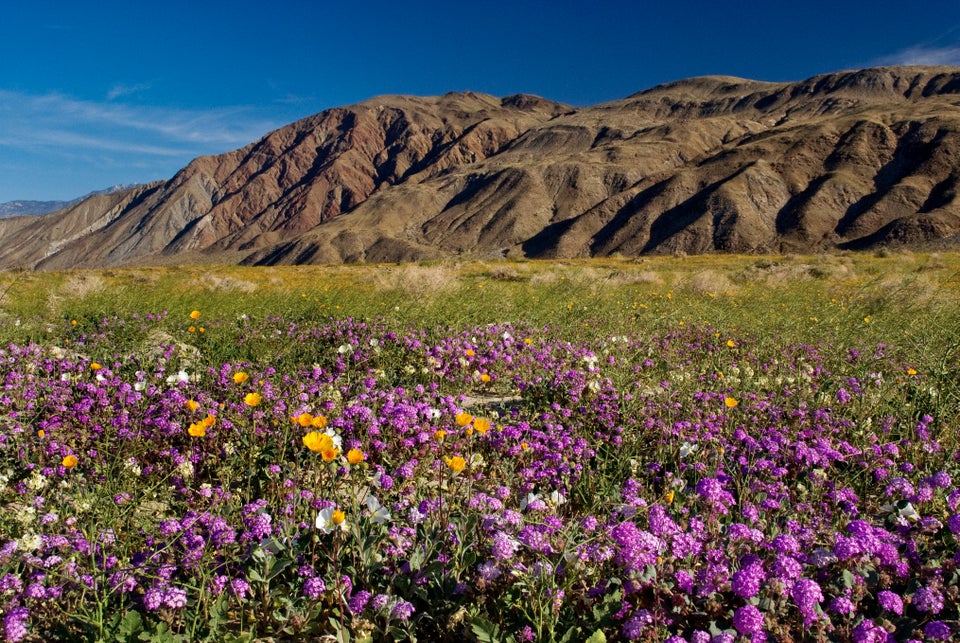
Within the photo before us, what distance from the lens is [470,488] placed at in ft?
7.22

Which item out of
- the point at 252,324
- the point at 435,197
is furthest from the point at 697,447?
the point at 435,197

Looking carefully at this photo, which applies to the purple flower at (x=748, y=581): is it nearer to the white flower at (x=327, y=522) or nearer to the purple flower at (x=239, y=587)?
the white flower at (x=327, y=522)

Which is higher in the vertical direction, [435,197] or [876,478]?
[435,197]

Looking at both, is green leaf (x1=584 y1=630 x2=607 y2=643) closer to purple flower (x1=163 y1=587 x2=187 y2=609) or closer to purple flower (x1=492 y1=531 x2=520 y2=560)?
purple flower (x1=492 y1=531 x2=520 y2=560)

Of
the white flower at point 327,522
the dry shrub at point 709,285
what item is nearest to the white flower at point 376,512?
the white flower at point 327,522

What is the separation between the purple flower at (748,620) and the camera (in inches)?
59.5

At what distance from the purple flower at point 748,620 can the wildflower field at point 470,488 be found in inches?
0.4

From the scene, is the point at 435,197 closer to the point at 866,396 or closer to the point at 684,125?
the point at 684,125

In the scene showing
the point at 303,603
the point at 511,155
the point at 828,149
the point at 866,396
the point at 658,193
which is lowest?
the point at 303,603

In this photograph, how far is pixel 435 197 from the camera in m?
145

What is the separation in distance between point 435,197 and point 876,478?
482 ft

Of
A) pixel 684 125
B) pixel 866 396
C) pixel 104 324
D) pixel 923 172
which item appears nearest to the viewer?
pixel 866 396

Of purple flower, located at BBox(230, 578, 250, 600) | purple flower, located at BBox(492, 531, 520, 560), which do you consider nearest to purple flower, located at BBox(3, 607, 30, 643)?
purple flower, located at BBox(230, 578, 250, 600)

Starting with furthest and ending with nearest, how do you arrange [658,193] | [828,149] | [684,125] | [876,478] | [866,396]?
[684,125]
[658,193]
[828,149]
[866,396]
[876,478]
